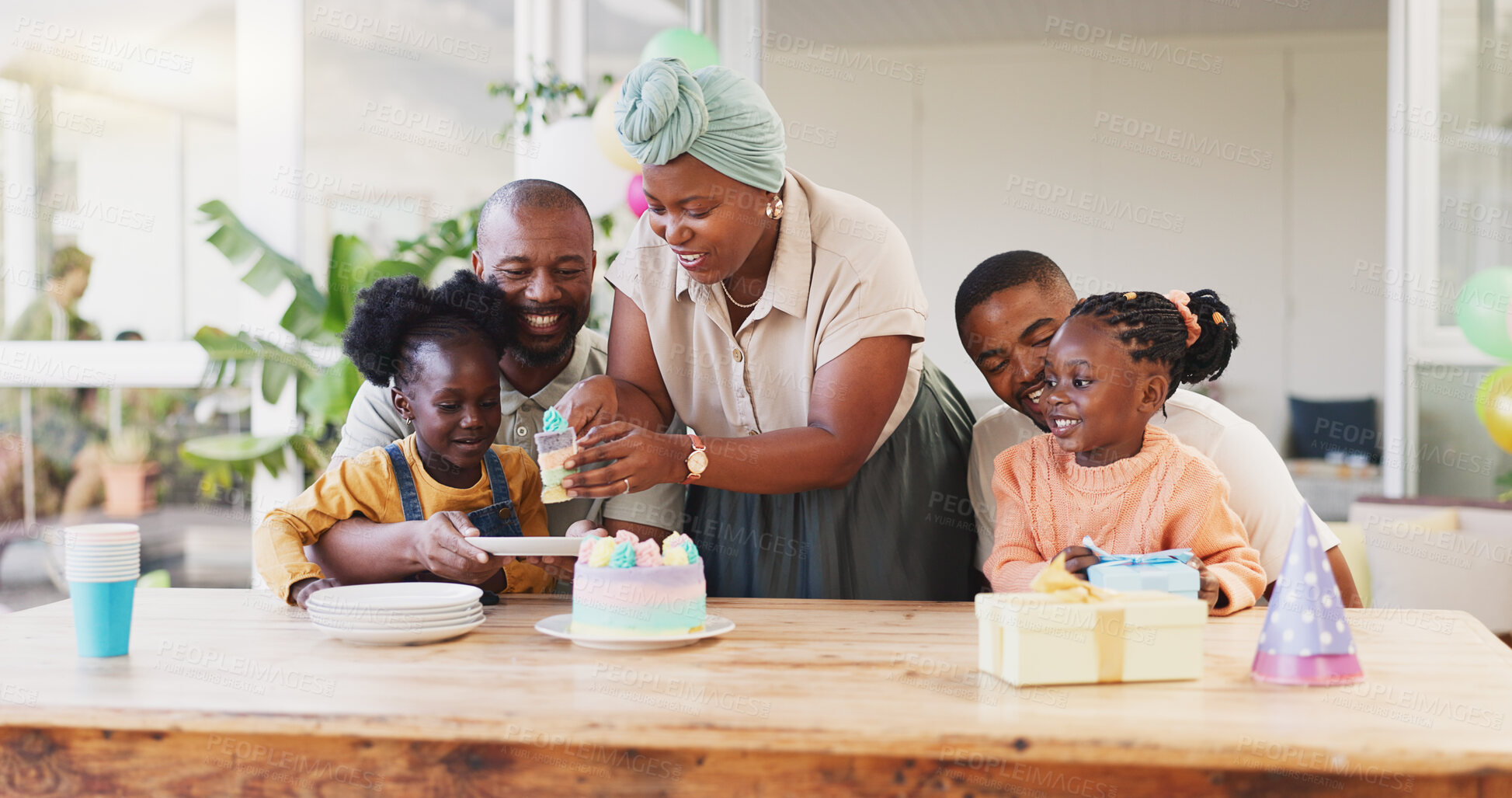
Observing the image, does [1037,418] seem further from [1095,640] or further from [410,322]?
[410,322]

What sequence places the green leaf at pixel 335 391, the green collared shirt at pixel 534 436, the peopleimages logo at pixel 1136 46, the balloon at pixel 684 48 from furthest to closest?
the peopleimages logo at pixel 1136 46
the balloon at pixel 684 48
the green leaf at pixel 335 391
the green collared shirt at pixel 534 436

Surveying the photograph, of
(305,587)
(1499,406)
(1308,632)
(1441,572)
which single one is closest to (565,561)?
(305,587)

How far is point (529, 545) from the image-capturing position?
1703mm

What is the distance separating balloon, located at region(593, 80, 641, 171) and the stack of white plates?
274 centimetres

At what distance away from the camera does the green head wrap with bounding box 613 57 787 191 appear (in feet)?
6.19

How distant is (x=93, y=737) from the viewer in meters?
1.34

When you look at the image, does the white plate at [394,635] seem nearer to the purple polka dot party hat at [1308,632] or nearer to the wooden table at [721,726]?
the wooden table at [721,726]

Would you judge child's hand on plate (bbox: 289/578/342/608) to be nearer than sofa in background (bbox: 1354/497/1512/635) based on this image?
Yes

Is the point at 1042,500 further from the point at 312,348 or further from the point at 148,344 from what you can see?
the point at 148,344

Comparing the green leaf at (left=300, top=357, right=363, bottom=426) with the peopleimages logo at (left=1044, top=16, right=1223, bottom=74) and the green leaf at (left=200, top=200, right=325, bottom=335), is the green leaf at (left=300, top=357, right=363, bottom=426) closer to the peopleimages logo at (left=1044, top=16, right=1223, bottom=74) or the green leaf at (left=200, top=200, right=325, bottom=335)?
the green leaf at (left=200, top=200, right=325, bottom=335)

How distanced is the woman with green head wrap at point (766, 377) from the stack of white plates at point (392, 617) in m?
0.26

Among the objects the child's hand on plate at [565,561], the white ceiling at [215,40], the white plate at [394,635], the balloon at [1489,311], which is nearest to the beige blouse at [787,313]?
the child's hand on plate at [565,561]

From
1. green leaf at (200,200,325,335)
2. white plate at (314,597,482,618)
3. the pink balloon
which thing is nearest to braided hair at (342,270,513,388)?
white plate at (314,597,482,618)

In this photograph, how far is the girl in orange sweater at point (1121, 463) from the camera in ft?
6.01
